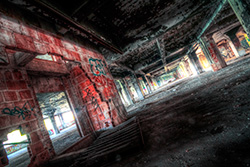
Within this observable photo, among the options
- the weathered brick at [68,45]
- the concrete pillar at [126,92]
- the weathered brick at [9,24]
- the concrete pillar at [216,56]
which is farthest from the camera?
the concrete pillar at [126,92]

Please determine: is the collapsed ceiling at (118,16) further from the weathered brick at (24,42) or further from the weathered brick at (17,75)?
the weathered brick at (17,75)

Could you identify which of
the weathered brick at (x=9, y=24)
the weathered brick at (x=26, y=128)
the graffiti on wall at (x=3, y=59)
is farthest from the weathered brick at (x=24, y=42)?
the weathered brick at (x=26, y=128)

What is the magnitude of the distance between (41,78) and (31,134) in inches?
91.7

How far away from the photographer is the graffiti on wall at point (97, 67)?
3807 mm

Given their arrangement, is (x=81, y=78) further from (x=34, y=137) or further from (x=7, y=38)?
(x=7, y=38)

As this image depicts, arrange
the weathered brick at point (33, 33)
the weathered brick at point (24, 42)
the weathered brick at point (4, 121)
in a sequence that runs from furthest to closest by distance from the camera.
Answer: the weathered brick at point (4, 121) < the weathered brick at point (33, 33) < the weathered brick at point (24, 42)

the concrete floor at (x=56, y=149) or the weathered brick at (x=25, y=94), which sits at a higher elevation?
the weathered brick at (x=25, y=94)

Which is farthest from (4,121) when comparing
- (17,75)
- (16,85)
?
(17,75)

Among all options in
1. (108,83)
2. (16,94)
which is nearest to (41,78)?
(16,94)

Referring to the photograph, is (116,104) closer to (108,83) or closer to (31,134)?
(108,83)

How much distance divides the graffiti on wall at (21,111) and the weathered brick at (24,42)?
5.00ft

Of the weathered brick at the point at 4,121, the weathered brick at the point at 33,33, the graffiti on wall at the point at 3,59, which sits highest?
the weathered brick at the point at 33,33

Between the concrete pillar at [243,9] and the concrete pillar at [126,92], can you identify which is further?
the concrete pillar at [126,92]

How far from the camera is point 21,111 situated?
265cm
